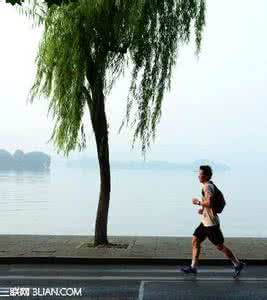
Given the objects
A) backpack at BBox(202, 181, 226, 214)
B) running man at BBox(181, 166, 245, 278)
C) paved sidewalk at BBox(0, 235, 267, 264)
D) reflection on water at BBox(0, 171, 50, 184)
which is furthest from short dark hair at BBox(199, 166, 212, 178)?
reflection on water at BBox(0, 171, 50, 184)

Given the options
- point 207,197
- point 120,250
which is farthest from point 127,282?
point 120,250

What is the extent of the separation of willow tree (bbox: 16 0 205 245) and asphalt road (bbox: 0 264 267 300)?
3.67 m

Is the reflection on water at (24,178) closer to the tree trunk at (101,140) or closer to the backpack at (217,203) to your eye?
the tree trunk at (101,140)

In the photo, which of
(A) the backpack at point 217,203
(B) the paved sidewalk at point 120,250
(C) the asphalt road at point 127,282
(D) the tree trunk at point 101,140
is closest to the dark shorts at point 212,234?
(A) the backpack at point 217,203

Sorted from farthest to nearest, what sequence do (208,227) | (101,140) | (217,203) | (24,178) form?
(24,178)
(101,140)
(208,227)
(217,203)

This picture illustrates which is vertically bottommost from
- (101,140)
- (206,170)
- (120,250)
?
(120,250)

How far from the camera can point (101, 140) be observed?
16.1 meters

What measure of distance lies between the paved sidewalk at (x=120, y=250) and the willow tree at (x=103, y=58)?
1015 mm

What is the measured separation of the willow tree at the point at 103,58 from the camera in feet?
50.3

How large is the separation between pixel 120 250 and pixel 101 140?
2.68 meters

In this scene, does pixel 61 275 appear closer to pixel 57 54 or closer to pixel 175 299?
pixel 175 299

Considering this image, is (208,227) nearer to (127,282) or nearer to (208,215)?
(208,215)

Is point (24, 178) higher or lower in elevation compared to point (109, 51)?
lower

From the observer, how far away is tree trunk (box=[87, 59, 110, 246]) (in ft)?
52.1
